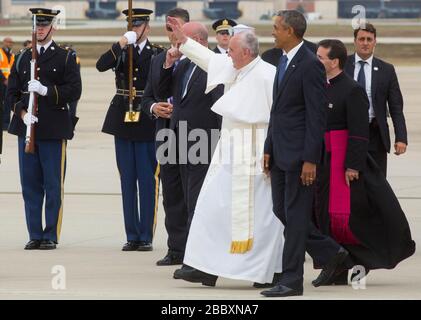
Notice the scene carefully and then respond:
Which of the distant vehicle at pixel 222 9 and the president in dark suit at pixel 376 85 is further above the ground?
the president in dark suit at pixel 376 85

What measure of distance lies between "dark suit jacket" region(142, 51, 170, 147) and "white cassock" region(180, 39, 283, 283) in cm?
127

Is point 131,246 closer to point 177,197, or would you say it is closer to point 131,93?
point 177,197

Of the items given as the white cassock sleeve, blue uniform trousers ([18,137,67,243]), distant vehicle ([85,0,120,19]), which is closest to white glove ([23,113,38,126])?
blue uniform trousers ([18,137,67,243])

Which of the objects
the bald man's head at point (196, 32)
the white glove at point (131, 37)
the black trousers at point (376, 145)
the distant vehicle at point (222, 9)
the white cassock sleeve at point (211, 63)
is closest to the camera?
the white cassock sleeve at point (211, 63)

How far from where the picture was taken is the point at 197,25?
33.8 feet

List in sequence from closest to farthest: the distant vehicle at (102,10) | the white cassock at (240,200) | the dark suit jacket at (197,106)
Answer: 1. the white cassock at (240,200)
2. the dark suit jacket at (197,106)
3. the distant vehicle at (102,10)

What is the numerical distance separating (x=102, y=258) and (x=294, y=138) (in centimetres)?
282

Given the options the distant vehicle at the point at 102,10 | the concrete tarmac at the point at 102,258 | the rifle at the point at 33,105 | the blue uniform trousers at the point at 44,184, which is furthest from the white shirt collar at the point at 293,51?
the distant vehicle at the point at 102,10

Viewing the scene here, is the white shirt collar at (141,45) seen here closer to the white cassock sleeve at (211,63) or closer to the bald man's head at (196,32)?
the bald man's head at (196,32)

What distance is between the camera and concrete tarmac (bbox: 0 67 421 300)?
9.16 metres

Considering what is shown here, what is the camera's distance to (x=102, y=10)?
14400 cm

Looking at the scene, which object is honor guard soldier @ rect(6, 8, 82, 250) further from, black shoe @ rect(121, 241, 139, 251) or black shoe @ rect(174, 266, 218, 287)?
black shoe @ rect(174, 266, 218, 287)

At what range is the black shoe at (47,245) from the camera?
11742 mm

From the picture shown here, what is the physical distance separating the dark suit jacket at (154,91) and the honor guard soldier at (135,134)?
0.73 metres
